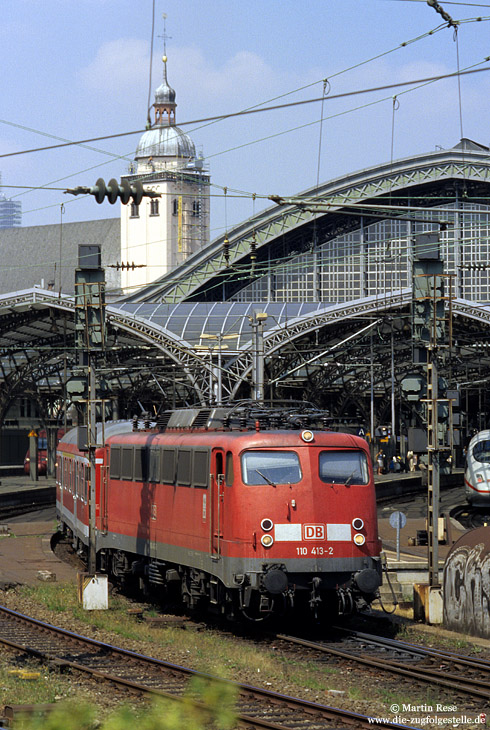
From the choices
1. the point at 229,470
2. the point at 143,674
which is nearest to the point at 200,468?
the point at 229,470

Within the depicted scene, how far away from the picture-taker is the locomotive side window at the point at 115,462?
82.0 feet

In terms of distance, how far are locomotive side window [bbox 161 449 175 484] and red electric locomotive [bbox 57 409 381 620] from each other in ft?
0.18

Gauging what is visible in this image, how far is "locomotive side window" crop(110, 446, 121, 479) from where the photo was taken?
24992mm

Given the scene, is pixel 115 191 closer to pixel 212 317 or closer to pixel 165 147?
pixel 212 317

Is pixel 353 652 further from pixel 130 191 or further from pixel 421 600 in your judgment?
pixel 130 191

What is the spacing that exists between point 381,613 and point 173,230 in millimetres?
124572

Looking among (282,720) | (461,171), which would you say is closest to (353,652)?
(282,720)

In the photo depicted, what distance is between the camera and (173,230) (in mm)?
144625

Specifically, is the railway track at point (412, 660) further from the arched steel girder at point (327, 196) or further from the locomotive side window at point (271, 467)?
the arched steel girder at point (327, 196)

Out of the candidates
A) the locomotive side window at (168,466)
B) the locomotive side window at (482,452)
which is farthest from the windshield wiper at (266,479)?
the locomotive side window at (482,452)

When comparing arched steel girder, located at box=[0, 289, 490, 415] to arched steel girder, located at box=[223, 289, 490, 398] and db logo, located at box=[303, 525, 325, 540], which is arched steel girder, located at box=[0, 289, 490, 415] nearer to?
arched steel girder, located at box=[223, 289, 490, 398]

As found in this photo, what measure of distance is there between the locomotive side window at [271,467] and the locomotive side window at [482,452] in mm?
28427

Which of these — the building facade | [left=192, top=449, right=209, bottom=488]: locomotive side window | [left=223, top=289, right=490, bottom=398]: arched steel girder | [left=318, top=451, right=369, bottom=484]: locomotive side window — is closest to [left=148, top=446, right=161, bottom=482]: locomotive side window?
[left=192, top=449, right=209, bottom=488]: locomotive side window

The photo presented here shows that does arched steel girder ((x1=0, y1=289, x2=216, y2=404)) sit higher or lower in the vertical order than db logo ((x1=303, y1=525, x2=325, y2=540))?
higher
